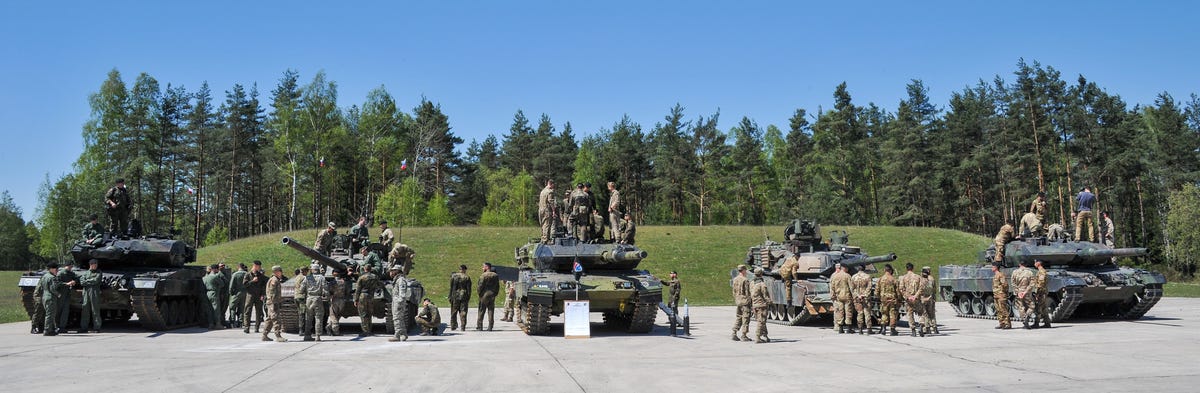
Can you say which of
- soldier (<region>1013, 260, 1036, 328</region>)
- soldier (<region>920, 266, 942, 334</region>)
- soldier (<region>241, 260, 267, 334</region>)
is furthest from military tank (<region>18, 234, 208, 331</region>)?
soldier (<region>1013, 260, 1036, 328</region>)

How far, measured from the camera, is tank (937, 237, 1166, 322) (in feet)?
61.6

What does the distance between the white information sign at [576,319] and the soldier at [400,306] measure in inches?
125

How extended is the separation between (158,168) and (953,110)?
6131 cm

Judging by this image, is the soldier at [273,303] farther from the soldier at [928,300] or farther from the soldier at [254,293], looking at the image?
the soldier at [928,300]

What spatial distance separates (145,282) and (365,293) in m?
5.26

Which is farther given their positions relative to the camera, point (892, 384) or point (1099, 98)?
point (1099, 98)

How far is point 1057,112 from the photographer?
52219 mm

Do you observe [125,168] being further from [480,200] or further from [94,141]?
[480,200]

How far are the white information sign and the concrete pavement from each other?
319 mm

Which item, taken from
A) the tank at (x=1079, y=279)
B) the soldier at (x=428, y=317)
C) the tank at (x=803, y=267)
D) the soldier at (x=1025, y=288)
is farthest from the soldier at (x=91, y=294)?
the tank at (x=1079, y=279)

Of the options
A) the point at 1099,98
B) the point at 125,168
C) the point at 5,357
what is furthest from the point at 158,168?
the point at 1099,98

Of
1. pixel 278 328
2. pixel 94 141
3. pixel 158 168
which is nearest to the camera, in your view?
pixel 278 328

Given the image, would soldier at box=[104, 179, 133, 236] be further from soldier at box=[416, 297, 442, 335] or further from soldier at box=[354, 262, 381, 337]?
soldier at box=[416, 297, 442, 335]

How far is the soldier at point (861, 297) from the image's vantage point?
1653 centimetres
